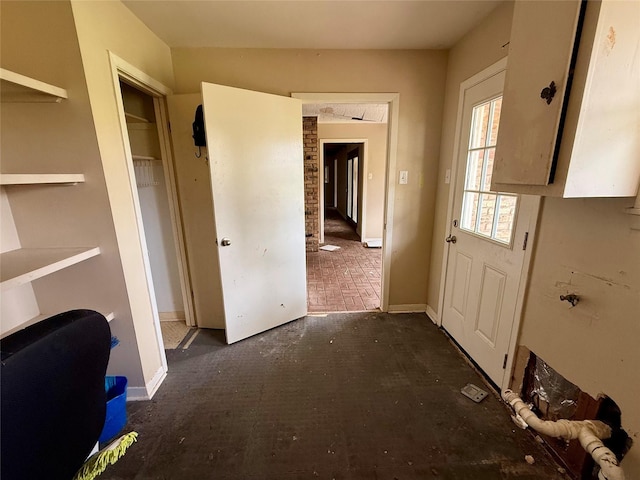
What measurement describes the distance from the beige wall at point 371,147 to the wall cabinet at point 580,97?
13.8 ft

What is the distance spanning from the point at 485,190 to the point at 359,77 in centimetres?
135

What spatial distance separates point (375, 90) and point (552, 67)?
1.57 m

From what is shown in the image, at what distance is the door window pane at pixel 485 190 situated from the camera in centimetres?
167

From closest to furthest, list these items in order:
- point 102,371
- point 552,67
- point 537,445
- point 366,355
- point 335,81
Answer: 1. point 102,371
2. point 552,67
3. point 537,445
4. point 366,355
5. point 335,81

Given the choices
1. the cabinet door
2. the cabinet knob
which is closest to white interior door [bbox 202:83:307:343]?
the cabinet door

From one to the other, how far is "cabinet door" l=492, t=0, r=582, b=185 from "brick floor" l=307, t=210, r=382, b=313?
206cm

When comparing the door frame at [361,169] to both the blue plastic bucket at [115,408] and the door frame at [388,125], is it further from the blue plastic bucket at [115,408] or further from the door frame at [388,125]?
the blue plastic bucket at [115,408]

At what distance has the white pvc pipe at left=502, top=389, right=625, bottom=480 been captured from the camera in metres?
0.95

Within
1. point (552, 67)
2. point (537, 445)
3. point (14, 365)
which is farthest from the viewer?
point (537, 445)

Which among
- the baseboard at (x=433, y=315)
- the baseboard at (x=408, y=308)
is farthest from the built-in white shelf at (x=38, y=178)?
the baseboard at (x=433, y=315)

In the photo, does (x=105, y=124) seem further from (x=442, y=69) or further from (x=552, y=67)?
(x=442, y=69)

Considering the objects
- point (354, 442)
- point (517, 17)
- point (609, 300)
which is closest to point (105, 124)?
point (517, 17)

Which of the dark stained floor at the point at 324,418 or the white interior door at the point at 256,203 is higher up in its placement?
the white interior door at the point at 256,203

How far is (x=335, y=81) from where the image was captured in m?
2.25
